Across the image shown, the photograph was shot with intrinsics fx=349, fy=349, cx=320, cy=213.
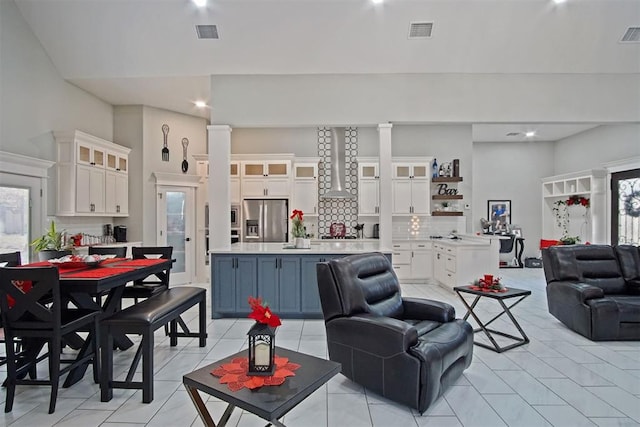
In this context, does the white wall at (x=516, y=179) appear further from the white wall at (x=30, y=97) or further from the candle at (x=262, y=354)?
the white wall at (x=30, y=97)

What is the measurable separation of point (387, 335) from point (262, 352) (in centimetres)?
101

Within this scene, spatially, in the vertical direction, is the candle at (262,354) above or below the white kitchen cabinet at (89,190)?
below

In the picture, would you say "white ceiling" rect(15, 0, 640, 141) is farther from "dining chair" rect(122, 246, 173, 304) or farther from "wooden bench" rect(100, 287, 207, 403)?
"wooden bench" rect(100, 287, 207, 403)

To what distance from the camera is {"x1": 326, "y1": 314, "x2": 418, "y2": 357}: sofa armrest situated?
2424 mm

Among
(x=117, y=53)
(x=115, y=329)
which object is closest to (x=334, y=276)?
(x=115, y=329)

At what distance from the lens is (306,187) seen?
725cm

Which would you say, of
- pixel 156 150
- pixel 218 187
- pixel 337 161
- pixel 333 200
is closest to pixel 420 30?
pixel 337 161

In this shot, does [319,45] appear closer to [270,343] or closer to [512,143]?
[270,343]

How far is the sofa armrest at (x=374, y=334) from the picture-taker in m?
2.42

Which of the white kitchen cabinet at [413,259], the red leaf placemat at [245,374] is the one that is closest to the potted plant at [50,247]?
the red leaf placemat at [245,374]

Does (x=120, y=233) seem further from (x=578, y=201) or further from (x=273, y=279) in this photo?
(x=578, y=201)

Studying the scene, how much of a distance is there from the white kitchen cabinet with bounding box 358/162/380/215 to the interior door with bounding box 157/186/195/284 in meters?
3.49

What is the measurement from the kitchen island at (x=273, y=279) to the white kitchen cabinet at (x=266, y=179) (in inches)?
101

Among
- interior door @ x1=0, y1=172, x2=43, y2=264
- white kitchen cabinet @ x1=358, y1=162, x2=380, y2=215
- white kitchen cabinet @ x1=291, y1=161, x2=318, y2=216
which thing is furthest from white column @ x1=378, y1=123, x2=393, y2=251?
interior door @ x1=0, y1=172, x2=43, y2=264
